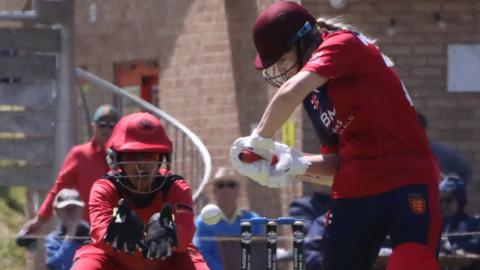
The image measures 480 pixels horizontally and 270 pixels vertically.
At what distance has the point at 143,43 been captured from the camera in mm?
15734

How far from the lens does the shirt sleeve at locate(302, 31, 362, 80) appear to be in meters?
5.84

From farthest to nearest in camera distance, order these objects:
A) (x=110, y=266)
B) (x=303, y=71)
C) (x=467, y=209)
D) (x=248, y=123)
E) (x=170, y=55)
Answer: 1. (x=170, y=55)
2. (x=248, y=123)
3. (x=467, y=209)
4. (x=110, y=266)
5. (x=303, y=71)

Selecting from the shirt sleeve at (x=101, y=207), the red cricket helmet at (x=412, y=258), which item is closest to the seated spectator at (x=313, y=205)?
the shirt sleeve at (x=101, y=207)

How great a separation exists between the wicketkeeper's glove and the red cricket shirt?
36.9 inches

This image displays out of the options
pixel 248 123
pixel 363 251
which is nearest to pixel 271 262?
pixel 363 251

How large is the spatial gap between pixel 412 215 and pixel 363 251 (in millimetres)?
342

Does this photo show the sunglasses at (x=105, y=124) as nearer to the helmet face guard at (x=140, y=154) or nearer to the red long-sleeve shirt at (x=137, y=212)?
the helmet face guard at (x=140, y=154)

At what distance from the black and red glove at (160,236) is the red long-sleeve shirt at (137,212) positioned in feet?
0.56

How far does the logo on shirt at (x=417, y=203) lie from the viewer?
19.6 feet

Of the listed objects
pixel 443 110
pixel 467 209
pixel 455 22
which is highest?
pixel 455 22

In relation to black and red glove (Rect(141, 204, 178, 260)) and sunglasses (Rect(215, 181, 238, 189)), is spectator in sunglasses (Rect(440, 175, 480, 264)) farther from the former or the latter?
black and red glove (Rect(141, 204, 178, 260))

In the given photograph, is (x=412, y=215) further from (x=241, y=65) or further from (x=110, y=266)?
(x=241, y=65)

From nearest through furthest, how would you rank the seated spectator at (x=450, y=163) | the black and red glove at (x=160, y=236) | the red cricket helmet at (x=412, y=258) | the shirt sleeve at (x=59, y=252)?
the red cricket helmet at (x=412, y=258) → the black and red glove at (x=160, y=236) → the shirt sleeve at (x=59, y=252) → the seated spectator at (x=450, y=163)

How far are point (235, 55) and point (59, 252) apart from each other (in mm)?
4651
